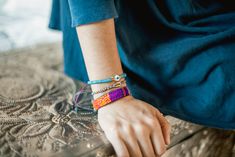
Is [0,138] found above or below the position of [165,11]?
below

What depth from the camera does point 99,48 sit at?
0.51 metres

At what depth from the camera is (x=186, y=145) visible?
60cm

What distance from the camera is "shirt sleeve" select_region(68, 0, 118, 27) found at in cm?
49

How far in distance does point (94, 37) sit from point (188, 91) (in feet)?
0.64

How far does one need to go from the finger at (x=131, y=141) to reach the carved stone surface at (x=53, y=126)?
38mm

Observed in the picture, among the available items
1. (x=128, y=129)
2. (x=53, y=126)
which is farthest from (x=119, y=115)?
(x=53, y=126)

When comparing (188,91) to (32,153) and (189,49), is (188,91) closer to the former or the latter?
(189,49)

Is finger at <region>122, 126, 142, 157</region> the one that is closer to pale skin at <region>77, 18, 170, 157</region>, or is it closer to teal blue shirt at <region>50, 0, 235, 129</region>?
pale skin at <region>77, 18, 170, 157</region>

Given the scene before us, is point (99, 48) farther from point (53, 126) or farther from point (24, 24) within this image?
point (24, 24)

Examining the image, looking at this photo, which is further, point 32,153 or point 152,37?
point 152,37

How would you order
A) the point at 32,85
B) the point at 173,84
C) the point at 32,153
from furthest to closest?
the point at 32,85 < the point at 173,84 < the point at 32,153

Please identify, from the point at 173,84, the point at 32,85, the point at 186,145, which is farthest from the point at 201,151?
the point at 32,85

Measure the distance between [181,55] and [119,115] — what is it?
0.16 meters

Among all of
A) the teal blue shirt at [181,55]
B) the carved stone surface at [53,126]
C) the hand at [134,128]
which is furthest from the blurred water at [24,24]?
the hand at [134,128]
